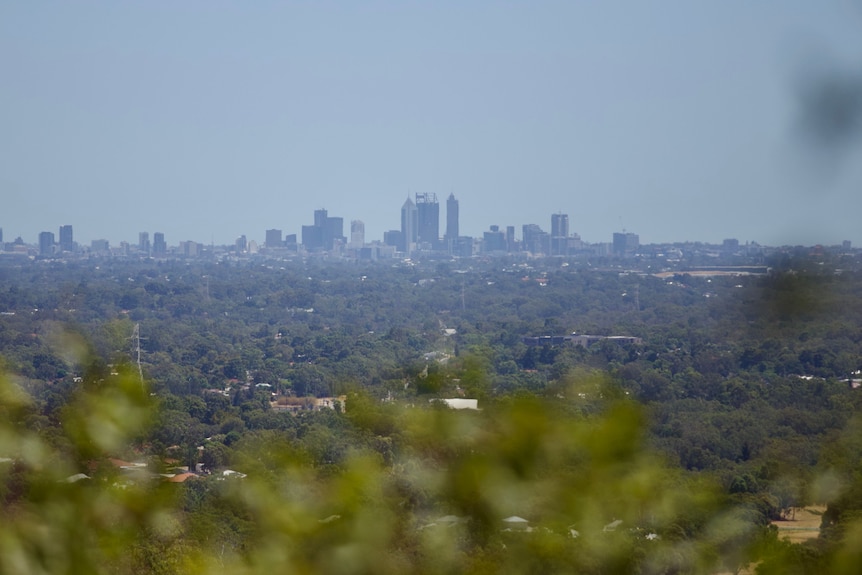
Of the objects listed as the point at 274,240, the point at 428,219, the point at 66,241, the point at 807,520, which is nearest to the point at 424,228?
the point at 428,219

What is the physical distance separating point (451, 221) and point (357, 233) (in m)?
10.4

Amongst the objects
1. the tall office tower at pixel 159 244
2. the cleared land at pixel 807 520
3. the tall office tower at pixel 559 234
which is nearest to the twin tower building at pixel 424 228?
the tall office tower at pixel 559 234

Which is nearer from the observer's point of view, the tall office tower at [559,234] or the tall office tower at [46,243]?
the tall office tower at [46,243]

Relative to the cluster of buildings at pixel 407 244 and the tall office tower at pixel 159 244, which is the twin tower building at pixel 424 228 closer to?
the cluster of buildings at pixel 407 244

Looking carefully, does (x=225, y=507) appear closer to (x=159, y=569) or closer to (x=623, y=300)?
(x=159, y=569)

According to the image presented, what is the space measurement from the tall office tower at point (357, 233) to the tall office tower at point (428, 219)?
670cm

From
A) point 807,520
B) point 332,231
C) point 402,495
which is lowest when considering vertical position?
point 807,520

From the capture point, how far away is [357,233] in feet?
306

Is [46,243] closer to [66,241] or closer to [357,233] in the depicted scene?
[66,241]

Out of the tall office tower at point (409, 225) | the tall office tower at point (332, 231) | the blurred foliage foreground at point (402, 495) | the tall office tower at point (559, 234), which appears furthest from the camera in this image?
the tall office tower at point (332, 231)

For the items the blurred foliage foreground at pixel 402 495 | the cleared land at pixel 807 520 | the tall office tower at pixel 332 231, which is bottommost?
the cleared land at pixel 807 520

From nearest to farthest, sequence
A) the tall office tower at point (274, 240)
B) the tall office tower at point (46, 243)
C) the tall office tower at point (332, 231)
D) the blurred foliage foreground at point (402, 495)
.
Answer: the blurred foliage foreground at point (402, 495), the tall office tower at point (46, 243), the tall office tower at point (332, 231), the tall office tower at point (274, 240)

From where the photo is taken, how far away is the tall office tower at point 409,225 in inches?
3477

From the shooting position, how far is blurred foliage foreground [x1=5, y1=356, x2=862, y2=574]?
3.95ft
